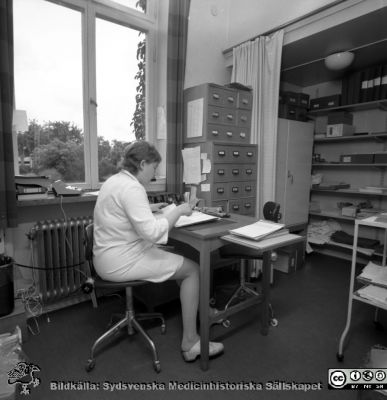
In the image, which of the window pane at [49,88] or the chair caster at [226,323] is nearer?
the chair caster at [226,323]

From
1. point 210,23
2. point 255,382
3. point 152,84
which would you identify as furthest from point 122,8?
point 255,382

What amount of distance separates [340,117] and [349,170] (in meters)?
0.71

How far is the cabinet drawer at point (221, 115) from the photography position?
2721 millimetres

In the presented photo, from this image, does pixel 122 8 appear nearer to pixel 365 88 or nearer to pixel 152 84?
pixel 152 84

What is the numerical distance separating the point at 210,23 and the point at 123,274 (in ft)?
9.76

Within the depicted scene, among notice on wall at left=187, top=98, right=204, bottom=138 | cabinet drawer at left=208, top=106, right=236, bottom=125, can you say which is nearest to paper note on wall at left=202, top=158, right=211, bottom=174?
notice on wall at left=187, top=98, right=204, bottom=138

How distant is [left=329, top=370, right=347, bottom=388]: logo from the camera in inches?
59.7

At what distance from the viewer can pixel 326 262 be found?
11.5ft

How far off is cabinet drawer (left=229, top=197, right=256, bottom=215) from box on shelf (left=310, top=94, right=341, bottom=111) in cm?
162

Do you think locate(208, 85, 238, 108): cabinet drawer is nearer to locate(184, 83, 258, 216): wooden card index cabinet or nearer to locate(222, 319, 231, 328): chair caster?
locate(184, 83, 258, 216): wooden card index cabinet

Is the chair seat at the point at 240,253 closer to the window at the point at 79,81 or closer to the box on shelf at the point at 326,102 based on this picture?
the window at the point at 79,81

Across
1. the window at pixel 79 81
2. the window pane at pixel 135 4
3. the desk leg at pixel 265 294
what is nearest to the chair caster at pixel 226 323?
the desk leg at pixel 265 294

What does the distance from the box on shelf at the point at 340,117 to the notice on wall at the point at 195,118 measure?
1.87 metres

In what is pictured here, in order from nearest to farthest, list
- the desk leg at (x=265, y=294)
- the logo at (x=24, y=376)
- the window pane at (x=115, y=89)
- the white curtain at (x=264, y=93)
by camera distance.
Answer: the logo at (x=24, y=376)
the desk leg at (x=265, y=294)
the window pane at (x=115, y=89)
the white curtain at (x=264, y=93)
